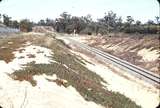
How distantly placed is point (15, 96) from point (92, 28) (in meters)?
160

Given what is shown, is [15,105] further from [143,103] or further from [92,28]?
[92,28]

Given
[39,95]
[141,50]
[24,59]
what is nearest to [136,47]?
[141,50]

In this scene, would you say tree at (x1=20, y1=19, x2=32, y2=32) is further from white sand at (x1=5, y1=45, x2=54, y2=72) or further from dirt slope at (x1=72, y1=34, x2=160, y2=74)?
white sand at (x1=5, y1=45, x2=54, y2=72)

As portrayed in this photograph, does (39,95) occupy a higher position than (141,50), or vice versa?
(39,95)

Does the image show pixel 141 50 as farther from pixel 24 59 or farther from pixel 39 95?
pixel 39 95

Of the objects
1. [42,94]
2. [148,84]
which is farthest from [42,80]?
[148,84]

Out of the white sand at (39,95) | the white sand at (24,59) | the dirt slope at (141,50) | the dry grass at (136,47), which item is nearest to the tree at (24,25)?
the dirt slope at (141,50)

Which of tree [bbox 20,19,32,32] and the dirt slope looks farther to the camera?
tree [bbox 20,19,32,32]

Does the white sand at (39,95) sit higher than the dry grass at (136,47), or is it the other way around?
the white sand at (39,95)

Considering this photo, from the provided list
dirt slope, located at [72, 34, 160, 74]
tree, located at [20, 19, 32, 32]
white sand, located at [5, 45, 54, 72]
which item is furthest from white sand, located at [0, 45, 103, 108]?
tree, located at [20, 19, 32, 32]

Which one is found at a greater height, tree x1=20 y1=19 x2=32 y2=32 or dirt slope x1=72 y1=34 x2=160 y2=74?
tree x1=20 y1=19 x2=32 y2=32

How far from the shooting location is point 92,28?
587ft

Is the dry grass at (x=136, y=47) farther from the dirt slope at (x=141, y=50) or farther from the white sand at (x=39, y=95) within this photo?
the white sand at (x=39, y=95)

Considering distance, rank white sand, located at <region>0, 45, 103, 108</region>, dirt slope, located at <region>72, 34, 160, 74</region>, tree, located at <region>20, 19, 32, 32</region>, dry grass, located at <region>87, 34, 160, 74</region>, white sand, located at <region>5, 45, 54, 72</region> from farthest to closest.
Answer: tree, located at <region>20, 19, 32, 32</region> < dry grass, located at <region>87, 34, 160, 74</region> < dirt slope, located at <region>72, 34, 160, 74</region> < white sand, located at <region>5, 45, 54, 72</region> < white sand, located at <region>0, 45, 103, 108</region>
